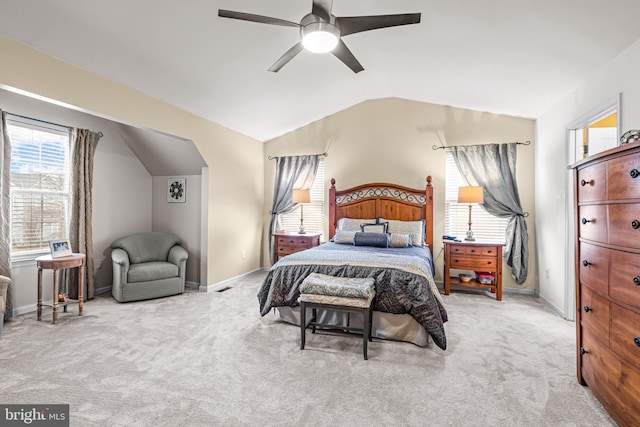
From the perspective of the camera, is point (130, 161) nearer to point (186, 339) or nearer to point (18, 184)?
point (18, 184)

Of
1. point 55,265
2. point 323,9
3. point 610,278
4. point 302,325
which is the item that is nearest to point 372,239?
point 302,325

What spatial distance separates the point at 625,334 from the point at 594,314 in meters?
0.34

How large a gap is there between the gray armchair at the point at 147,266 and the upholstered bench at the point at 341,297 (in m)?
2.56

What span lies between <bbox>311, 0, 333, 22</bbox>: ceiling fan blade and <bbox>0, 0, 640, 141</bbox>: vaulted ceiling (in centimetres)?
64

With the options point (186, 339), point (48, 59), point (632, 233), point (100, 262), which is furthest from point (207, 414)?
point (100, 262)

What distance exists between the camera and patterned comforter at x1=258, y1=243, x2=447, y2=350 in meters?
2.73

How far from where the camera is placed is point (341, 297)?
2.68 m

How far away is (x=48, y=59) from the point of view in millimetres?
2762

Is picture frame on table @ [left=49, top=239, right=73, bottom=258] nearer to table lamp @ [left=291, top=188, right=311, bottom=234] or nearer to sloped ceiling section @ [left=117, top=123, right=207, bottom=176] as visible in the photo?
sloped ceiling section @ [left=117, top=123, right=207, bottom=176]

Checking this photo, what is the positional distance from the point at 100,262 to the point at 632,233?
579 cm

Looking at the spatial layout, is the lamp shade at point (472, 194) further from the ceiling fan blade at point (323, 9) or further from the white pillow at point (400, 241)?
the ceiling fan blade at point (323, 9)

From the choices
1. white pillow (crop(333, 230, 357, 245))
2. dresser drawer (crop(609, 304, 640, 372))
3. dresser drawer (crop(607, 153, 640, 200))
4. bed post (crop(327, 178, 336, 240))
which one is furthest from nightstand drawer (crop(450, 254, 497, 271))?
dresser drawer (crop(607, 153, 640, 200))

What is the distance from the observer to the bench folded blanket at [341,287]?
2648mm

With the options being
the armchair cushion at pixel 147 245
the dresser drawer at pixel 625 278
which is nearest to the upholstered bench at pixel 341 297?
the dresser drawer at pixel 625 278
